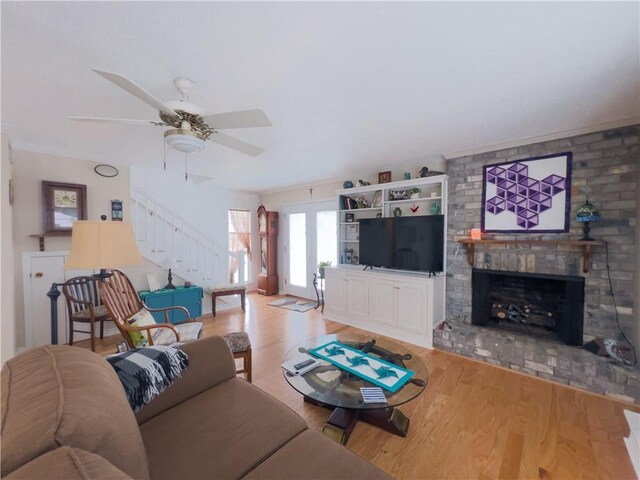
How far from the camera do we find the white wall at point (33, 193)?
9.87 feet

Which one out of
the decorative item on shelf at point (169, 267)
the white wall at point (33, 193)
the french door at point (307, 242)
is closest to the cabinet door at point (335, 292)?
the french door at point (307, 242)

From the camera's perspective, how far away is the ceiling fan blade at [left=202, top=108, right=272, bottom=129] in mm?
1612

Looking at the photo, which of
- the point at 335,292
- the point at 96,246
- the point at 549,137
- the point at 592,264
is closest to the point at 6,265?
the point at 96,246

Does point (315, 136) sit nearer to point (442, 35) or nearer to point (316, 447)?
point (442, 35)

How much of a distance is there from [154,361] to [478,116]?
2.99 m

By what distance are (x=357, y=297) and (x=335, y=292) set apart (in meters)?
0.43

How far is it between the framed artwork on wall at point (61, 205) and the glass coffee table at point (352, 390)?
3363 mm

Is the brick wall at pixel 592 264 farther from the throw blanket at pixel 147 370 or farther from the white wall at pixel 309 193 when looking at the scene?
the throw blanket at pixel 147 370

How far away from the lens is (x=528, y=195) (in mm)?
2910

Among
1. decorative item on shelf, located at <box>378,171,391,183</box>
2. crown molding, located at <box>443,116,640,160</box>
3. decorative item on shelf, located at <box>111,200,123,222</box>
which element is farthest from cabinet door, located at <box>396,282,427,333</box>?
decorative item on shelf, located at <box>111,200,123,222</box>

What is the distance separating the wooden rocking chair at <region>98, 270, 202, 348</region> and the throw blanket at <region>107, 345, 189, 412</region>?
882 millimetres

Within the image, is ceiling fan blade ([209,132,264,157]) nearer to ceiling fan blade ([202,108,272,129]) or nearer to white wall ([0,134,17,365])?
ceiling fan blade ([202,108,272,129])

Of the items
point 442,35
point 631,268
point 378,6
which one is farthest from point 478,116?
point 631,268

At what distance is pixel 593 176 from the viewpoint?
258 centimetres
